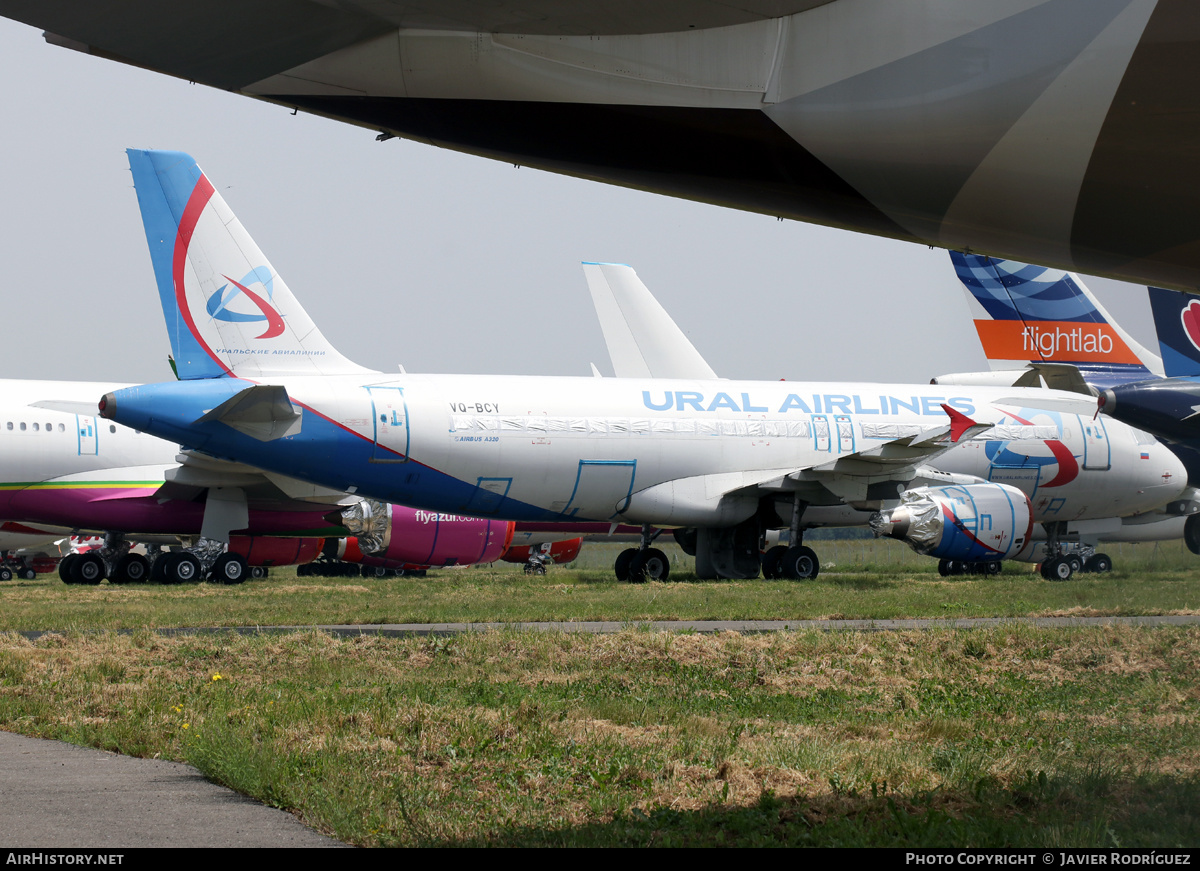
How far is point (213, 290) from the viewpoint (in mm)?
23641

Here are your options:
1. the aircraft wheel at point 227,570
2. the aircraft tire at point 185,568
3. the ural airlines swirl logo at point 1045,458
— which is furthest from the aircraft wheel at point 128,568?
the ural airlines swirl logo at point 1045,458

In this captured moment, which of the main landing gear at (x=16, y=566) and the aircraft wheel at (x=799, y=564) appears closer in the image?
the aircraft wheel at (x=799, y=564)

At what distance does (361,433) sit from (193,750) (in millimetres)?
14805

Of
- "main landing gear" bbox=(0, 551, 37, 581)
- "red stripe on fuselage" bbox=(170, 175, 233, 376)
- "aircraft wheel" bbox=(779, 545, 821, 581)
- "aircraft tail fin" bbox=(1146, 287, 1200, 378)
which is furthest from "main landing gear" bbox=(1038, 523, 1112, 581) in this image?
"main landing gear" bbox=(0, 551, 37, 581)

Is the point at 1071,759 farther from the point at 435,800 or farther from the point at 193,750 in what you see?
the point at 193,750

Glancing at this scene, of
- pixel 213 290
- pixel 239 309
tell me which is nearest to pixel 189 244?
pixel 213 290

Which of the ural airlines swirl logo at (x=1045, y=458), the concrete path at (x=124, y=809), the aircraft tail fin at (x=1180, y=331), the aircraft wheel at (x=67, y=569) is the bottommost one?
the aircraft wheel at (x=67, y=569)

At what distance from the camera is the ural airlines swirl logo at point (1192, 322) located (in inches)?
385

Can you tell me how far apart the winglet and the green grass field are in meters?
7.47

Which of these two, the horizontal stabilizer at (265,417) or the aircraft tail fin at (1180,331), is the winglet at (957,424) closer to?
the aircraft tail fin at (1180,331)

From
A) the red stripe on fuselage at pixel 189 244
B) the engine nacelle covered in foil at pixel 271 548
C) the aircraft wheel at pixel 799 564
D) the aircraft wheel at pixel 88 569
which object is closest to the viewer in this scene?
the red stripe on fuselage at pixel 189 244

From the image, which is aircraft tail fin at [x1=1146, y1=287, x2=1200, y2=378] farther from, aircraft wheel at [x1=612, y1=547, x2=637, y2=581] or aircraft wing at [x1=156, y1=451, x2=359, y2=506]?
aircraft wing at [x1=156, y1=451, x2=359, y2=506]

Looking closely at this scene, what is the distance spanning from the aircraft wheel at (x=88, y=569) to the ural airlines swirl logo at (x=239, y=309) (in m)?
11.0
